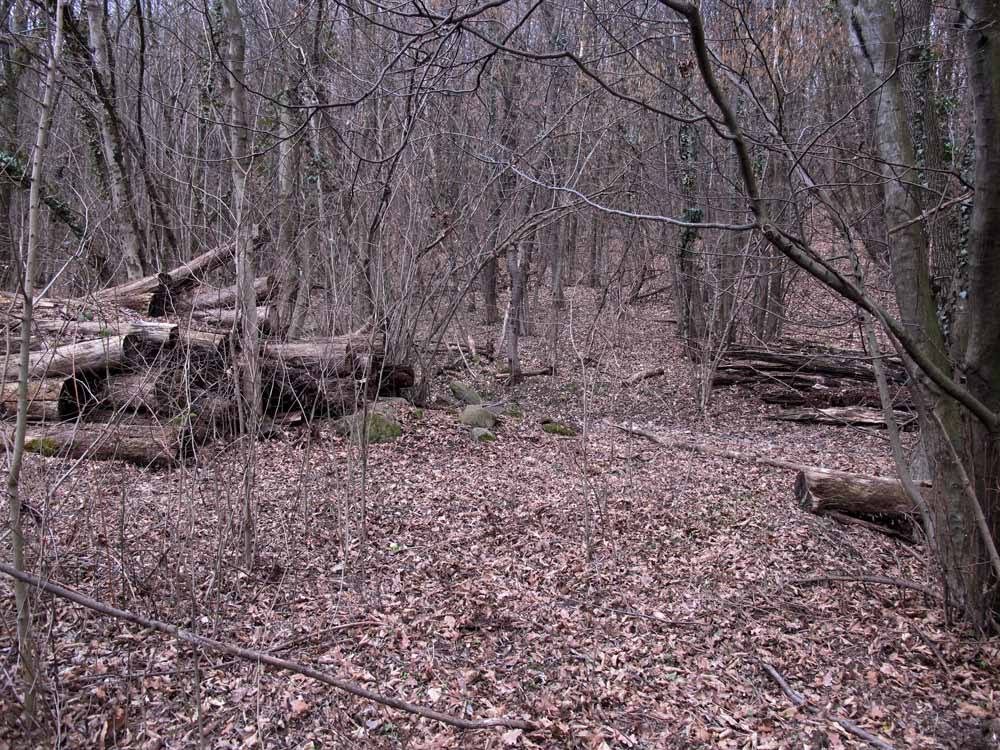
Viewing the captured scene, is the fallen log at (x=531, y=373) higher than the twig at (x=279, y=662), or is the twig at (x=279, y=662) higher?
the fallen log at (x=531, y=373)

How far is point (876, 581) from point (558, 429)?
4.65m

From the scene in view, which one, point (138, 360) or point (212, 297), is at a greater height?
point (212, 297)

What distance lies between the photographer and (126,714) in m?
2.81

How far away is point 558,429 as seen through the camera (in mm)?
8500

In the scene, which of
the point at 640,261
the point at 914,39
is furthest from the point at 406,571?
the point at 640,261

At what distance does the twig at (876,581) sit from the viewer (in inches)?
156

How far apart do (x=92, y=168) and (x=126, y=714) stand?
8621 millimetres

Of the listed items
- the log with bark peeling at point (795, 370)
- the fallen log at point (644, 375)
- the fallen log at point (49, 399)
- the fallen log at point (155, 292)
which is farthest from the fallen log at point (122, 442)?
the fallen log at point (644, 375)

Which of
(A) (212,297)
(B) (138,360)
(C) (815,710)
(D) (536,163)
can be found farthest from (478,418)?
(C) (815,710)

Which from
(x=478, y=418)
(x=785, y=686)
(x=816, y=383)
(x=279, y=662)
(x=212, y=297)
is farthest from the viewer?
(x=816, y=383)

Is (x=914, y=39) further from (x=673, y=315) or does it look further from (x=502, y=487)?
(x=673, y=315)

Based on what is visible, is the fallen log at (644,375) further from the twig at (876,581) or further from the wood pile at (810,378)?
the twig at (876,581)

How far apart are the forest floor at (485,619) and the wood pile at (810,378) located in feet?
13.6

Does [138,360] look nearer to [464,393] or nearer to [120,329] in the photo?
[120,329]
